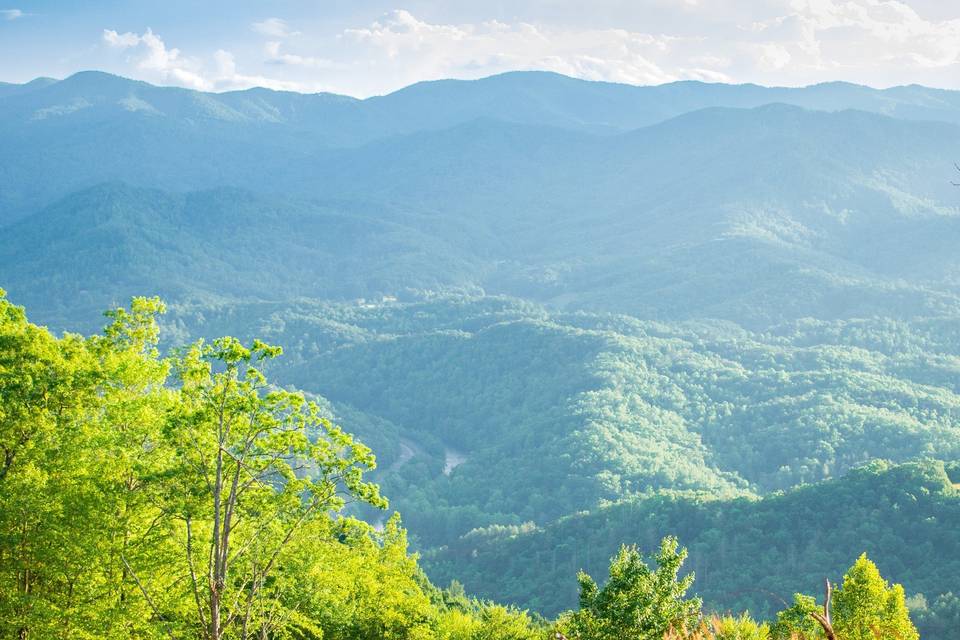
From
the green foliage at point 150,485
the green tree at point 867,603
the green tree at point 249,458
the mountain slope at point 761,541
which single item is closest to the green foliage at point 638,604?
the green foliage at point 150,485

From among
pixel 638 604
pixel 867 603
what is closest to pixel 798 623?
pixel 867 603

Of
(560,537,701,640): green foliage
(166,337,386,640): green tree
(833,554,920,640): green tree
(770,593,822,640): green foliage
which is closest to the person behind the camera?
(166,337,386,640): green tree

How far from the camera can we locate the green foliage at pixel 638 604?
21172mm

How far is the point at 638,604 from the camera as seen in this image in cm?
2141

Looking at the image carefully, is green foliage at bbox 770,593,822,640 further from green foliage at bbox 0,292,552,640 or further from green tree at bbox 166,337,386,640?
green tree at bbox 166,337,386,640

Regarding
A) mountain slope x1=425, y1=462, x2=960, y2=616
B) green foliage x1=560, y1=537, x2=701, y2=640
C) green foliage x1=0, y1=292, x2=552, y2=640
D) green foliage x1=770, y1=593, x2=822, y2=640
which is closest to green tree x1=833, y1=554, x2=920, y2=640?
green foliage x1=770, y1=593, x2=822, y2=640

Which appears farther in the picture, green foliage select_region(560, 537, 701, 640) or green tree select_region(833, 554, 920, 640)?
green tree select_region(833, 554, 920, 640)

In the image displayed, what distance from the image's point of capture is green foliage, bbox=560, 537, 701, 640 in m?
21.2

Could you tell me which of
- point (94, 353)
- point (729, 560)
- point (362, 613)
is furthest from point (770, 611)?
point (94, 353)

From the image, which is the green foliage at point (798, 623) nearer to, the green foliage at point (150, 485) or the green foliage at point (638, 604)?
the green foliage at point (638, 604)

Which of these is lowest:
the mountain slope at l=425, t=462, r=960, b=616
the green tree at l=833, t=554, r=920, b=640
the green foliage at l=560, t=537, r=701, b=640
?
the green foliage at l=560, t=537, r=701, b=640

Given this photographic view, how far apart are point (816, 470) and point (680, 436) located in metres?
35.5

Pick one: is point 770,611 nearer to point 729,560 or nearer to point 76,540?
point 729,560

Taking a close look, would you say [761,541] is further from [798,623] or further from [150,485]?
[150,485]
